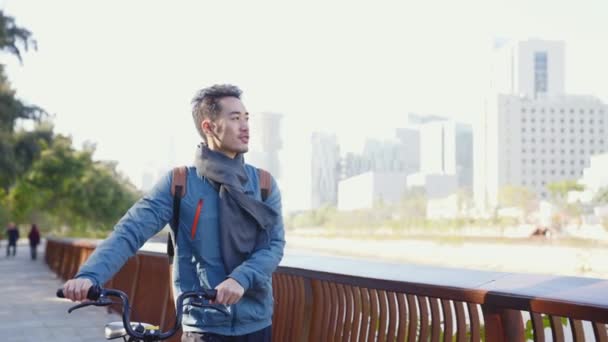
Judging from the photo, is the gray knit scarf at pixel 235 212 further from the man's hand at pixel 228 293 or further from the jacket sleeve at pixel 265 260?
the man's hand at pixel 228 293

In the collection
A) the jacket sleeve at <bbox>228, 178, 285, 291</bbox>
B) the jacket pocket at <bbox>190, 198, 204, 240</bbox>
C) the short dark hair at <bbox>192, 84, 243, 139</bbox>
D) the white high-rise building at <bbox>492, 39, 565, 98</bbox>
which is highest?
the white high-rise building at <bbox>492, 39, 565, 98</bbox>

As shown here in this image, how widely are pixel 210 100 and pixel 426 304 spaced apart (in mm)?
1390

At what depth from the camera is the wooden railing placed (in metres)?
2.73

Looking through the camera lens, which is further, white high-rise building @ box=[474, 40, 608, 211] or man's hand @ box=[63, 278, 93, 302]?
white high-rise building @ box=[474, 40, 608, 211]

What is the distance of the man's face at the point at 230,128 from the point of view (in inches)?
118

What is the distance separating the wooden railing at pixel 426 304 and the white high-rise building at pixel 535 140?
10653cm

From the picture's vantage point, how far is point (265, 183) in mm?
3062

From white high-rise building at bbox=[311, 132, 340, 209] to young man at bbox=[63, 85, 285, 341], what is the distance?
148562mm

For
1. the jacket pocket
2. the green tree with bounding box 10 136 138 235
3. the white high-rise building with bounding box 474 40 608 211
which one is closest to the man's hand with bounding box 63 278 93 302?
the jacket pocket

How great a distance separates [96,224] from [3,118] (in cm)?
2525

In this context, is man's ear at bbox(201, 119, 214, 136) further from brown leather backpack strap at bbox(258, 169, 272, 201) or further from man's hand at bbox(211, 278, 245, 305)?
man's hand at bbox(211, 278, 245, 305)

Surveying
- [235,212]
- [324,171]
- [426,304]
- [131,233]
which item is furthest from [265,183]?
[324,171]

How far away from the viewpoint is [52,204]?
53.8 metres

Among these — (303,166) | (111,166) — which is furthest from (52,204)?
(303,166)
